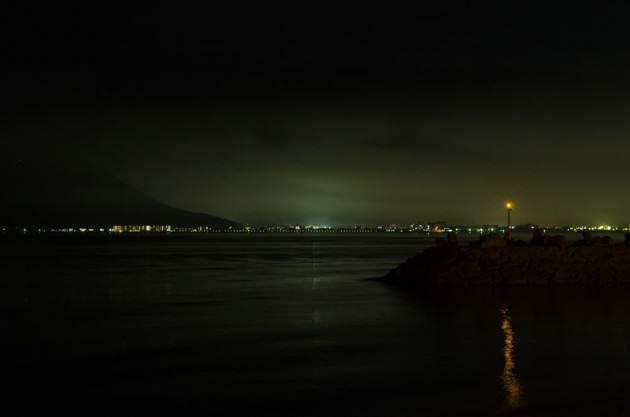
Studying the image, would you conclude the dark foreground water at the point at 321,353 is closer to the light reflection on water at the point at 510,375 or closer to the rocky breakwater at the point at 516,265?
the light reflection on water at the point at 510,375

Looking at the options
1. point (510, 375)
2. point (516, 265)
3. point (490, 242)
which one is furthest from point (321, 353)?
point (490, 242)

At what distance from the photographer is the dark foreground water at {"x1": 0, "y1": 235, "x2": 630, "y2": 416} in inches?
450

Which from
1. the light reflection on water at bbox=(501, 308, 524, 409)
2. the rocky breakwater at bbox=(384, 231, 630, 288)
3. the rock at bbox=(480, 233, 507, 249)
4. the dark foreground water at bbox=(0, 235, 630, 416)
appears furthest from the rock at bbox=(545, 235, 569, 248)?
the light reflection on water at bbox=(501, 308, 524, 409)

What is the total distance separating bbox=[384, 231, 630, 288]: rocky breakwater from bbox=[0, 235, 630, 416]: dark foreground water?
6.59 feet

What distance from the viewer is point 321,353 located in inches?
620

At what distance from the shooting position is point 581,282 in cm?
3170

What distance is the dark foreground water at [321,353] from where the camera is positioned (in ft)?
37.5

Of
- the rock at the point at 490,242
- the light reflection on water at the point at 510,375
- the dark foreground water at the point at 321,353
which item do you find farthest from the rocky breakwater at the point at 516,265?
the light reflection on water at the point at 510,375

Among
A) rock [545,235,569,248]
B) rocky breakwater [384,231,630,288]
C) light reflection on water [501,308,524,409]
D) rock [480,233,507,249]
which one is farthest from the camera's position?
rock [545,235,569,248]

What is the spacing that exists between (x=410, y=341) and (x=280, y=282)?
Result: 19.9 metres

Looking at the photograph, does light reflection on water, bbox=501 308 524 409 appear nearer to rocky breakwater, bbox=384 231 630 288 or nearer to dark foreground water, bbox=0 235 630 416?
dark foreground water, bbox=0 235 630 416

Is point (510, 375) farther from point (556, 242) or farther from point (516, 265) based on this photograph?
point (556, 242)

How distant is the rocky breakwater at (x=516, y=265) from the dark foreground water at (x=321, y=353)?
201 centimetres

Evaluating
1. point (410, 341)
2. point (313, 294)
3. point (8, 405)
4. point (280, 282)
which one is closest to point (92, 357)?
point (8, 405)
